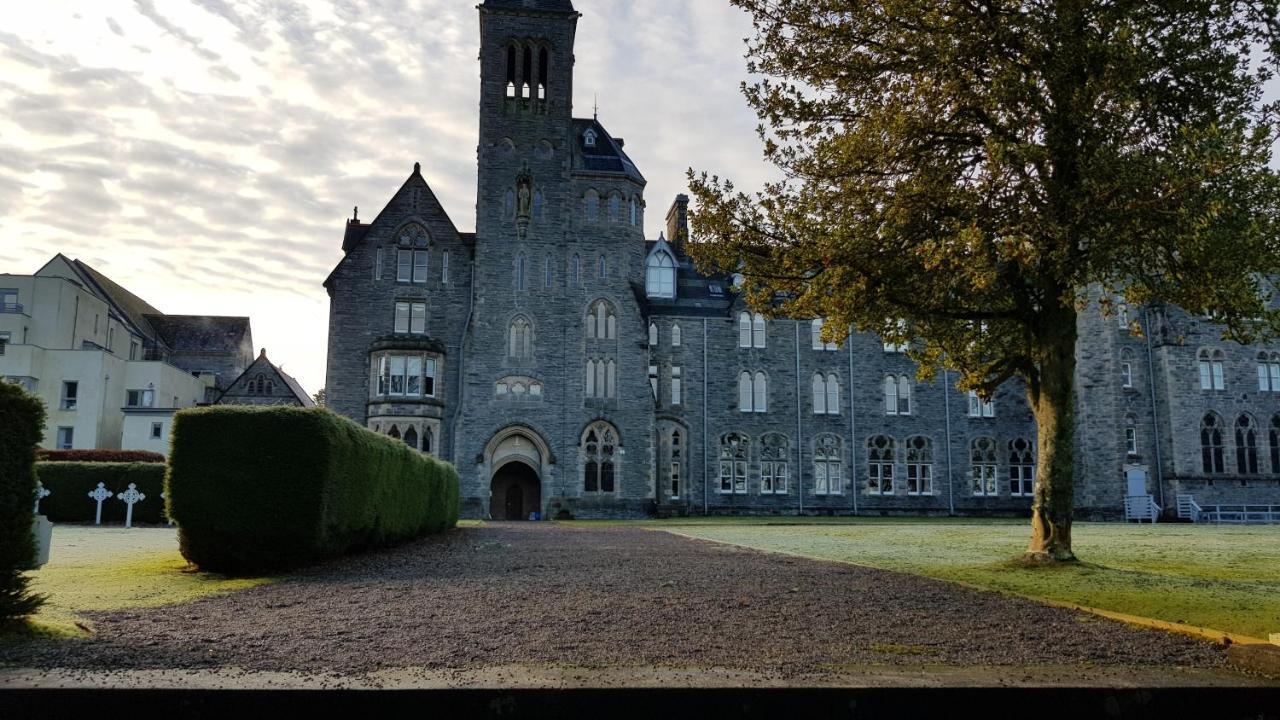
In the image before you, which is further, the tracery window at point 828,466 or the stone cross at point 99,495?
the tracery window at point 828,466

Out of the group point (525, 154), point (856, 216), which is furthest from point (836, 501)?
point (856, 216)

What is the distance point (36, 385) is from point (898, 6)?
5176cm

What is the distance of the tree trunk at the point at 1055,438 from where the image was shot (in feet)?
50.8

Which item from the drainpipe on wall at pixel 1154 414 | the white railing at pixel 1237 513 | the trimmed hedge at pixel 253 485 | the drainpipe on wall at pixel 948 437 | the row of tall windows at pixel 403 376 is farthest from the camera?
the drainpipe on wall at pixel 948 437

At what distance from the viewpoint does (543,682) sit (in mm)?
5438

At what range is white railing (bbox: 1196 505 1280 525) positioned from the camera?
47000mm

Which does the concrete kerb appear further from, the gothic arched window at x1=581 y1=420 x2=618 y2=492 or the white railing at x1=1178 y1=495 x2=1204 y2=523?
the white railing at x1=1178 y1=495 x2=1204 y2=523

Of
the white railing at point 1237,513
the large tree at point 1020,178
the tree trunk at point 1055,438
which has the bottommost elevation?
the white railing at point 1237,513

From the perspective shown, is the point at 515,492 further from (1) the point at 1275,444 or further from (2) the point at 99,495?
(1) the point at 1275,444

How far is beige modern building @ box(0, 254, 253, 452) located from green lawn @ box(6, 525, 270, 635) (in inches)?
1327

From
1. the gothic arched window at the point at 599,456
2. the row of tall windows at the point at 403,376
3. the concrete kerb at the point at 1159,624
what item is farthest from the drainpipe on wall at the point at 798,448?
the concrete kerb at the point at 1159,624

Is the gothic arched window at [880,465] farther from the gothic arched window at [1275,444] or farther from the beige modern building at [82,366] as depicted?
the beige modern building at [82,366]

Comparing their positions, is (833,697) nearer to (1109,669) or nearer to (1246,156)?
(1109,669)

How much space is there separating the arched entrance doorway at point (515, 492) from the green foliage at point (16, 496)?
123ft
